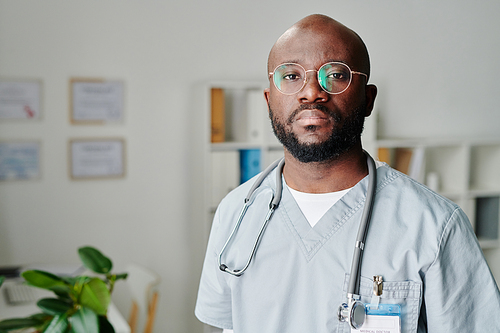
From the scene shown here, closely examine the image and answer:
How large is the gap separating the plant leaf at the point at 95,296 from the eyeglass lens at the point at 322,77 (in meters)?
0.89

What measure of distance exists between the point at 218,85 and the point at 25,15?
1143 mm

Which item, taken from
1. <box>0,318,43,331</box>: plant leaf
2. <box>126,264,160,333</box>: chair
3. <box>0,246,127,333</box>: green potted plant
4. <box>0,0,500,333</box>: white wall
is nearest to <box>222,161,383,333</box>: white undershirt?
<box>0,246,127,333</box>: green potted plant

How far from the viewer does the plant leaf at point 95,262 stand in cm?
161

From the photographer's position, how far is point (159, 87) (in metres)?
2.81

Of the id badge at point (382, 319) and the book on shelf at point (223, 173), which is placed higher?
the book on shelf at point (223, 173)

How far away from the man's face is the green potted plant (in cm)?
84

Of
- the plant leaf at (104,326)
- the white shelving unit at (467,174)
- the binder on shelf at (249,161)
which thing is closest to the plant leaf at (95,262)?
the plant leaf at (104,326)

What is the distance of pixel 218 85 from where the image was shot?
2.59m

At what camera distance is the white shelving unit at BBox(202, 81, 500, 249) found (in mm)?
2635

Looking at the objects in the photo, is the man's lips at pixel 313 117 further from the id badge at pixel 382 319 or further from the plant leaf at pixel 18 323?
the plant leaf at pixel 18 323

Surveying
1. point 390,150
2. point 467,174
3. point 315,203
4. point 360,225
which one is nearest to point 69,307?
point 315,203

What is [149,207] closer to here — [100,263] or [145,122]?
[145,122]

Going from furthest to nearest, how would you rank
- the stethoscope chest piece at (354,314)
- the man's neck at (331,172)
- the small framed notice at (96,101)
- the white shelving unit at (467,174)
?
the white shelving unit at (467,174) < the small framed notice at (96,101) < the man's neck at (331,172) < the stethoscope chest piece at (354,314)

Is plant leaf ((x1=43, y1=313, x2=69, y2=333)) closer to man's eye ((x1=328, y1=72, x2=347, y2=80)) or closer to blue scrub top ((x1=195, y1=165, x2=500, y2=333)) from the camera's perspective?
blue scrub top ((x1=195, y1=165, x2=500, y2=333))
